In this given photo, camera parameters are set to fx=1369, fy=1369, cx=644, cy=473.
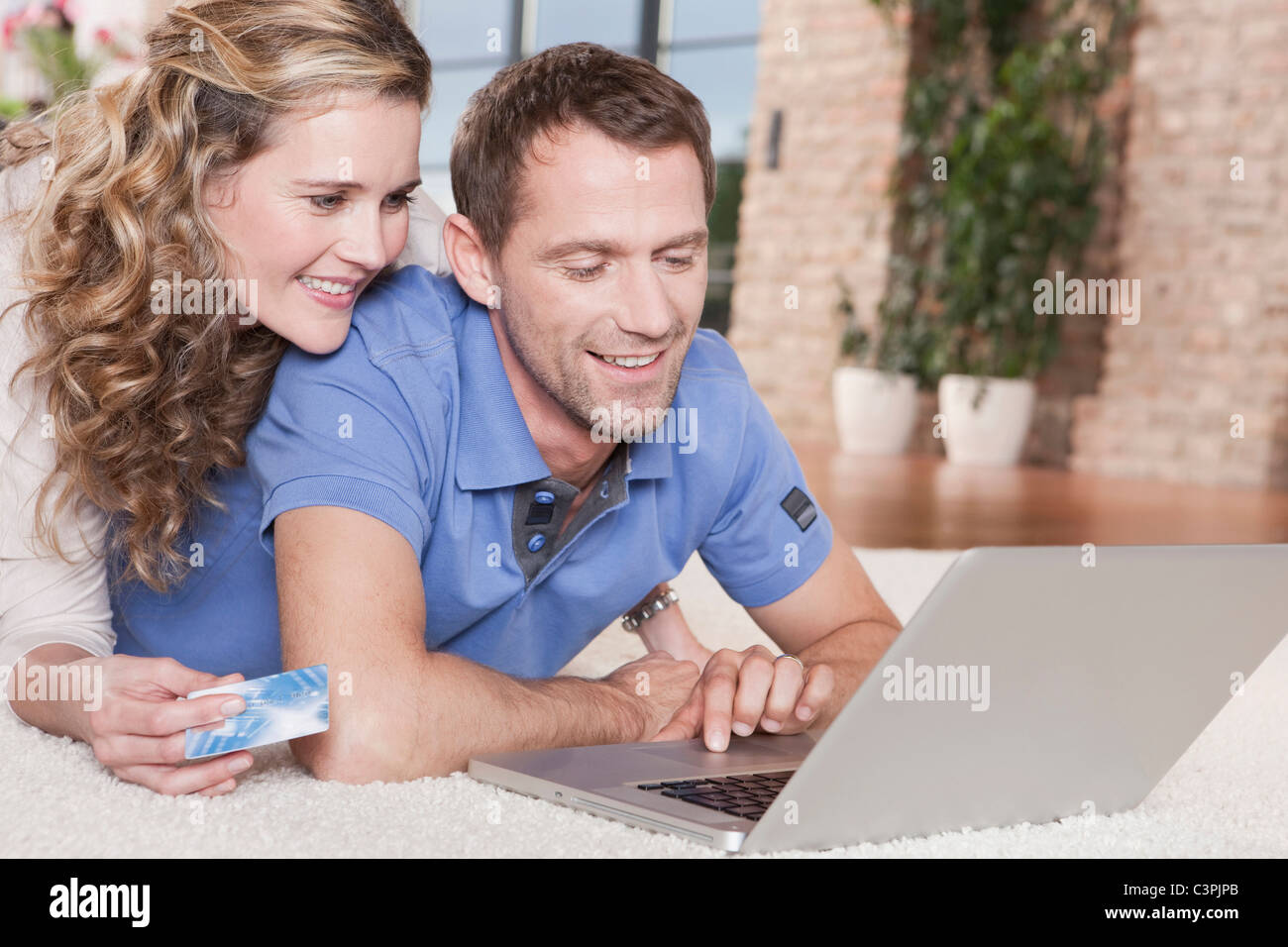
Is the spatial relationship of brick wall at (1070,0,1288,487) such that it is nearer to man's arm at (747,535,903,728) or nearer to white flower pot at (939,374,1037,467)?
white flower pot at (939,374,1037,467)

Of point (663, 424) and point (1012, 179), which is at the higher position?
point (1012, 179)

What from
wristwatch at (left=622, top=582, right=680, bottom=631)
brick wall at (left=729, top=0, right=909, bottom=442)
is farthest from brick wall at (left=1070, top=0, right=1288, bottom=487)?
wristwatch at (left=622, top=582, right=680, bottom=631)

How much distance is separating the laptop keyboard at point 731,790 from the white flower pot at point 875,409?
5233 millimetres

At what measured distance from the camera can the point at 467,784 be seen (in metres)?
1.07

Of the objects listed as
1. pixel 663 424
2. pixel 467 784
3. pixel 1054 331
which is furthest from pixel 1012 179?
pixel 467 784

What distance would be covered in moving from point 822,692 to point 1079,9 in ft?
18.6

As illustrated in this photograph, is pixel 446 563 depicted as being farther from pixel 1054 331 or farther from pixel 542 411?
pixel 1054 331

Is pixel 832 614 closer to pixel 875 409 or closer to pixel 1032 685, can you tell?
pixel 1032 685

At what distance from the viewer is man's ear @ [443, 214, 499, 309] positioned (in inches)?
53.3

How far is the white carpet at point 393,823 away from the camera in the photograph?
92 cm

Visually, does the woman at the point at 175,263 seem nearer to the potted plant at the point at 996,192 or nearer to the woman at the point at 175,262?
the woman at the point at 175,262

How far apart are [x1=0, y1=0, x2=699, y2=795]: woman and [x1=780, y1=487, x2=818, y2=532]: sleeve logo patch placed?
49 cm

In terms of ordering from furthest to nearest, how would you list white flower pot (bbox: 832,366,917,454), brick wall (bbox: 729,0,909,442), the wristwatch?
1. brick wall (bbox: 729,0,909,442)
2. white flower pot (bbox: 832,366,917,454)
3. the wristwatch

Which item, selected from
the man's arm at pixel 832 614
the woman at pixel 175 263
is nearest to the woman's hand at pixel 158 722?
the woman at pixel 175 263
